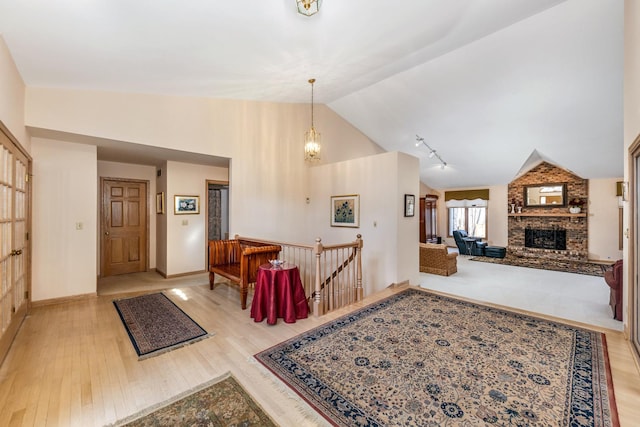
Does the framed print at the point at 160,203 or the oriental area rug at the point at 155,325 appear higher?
the framed print at the point at 160,203

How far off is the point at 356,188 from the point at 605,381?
4190mm

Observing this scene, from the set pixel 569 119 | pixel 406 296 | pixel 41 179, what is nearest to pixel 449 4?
pixel 406 296

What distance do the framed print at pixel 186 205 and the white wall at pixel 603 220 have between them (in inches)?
437

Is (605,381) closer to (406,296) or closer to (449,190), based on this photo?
(406,296)

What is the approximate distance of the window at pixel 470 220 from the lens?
10.3 metres

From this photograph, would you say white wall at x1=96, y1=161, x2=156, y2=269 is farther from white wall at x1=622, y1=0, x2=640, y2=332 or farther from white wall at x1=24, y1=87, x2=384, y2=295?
white wall at x1=622, y1=0, x2=640, y2=332

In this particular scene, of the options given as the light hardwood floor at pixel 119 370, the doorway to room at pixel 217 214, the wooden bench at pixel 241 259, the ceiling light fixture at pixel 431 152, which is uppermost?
the ceiling light fixture at pixel 431 152

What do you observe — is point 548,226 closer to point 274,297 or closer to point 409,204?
point 409,204

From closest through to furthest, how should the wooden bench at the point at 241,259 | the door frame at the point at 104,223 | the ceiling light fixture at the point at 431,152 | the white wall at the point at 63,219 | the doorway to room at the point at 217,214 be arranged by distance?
the wooden bench at the point at 241,259
the white wall at the point at 63,219
the door frame at the point at 104,223
the doorway to room at the point at 217,214
the ceiling light fixture at the point at 431,152

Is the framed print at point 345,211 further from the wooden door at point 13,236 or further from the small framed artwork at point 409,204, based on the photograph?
the wooden door at point 13,236

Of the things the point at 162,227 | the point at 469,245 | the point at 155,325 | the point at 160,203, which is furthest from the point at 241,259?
the point at 469,245

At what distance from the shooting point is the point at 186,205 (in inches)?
230

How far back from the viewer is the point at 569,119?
567 cm

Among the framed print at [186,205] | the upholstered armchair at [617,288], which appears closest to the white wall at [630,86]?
the upholstered armchair at [617,288]
